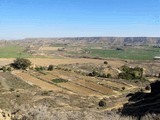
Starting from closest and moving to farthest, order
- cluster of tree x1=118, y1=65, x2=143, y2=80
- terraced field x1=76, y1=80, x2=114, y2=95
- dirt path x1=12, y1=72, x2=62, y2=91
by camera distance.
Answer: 1. terraced field x1=76, y1=80, x2=114, y2=95
2. dirt path x1=12, y1=72, x2=62, y2=91
3. cluster of tree x1=118, y1=65, x2=143, y2=80

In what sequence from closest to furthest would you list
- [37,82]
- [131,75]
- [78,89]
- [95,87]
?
[78,89], [95,87], [37,82], [131,75]

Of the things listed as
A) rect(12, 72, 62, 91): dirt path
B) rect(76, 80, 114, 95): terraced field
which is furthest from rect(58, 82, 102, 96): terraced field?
rect(12, 72, 62, 91): dirt path

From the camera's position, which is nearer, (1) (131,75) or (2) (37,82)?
(2) (37,82)

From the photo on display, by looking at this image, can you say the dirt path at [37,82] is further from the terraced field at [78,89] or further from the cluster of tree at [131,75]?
the cluster of tree at [131,75]

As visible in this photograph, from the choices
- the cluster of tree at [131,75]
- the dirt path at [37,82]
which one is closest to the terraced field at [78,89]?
the dirt path at [37,82]

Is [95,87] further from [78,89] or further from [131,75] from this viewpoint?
[131,75]

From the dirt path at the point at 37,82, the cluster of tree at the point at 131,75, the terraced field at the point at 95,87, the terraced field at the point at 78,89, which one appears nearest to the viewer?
the terraced field at the point at 78,89

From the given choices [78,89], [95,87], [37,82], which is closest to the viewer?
[78,89]

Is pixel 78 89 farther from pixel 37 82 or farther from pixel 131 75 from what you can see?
pixel 131 75

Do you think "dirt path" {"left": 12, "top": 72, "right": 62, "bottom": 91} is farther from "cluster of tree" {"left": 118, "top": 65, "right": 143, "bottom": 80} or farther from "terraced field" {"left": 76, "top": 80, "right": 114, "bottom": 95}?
"cluster of tree" {"left": 118, "top": 65, "right": 143, "bottom": 80}

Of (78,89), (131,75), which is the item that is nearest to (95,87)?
(78,89)

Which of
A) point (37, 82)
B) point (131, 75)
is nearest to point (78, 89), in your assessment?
point (37, 82)

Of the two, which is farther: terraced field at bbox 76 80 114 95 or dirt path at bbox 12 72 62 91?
dirt path at bbox 12 72 62 91
